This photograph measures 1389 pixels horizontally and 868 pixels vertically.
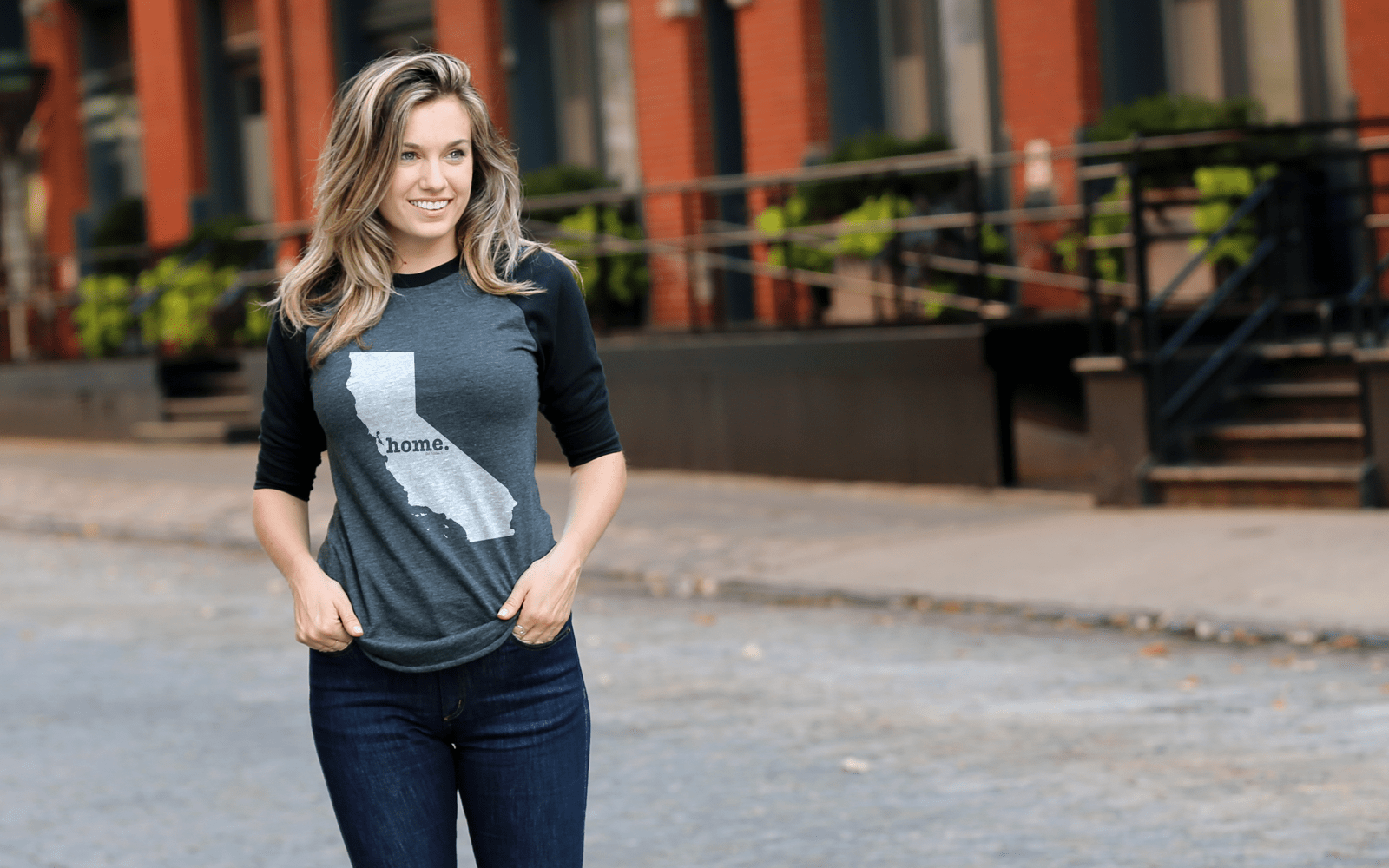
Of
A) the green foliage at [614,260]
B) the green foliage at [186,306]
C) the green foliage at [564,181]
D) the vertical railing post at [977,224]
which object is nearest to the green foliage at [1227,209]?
the vertical railing post at [977,224]

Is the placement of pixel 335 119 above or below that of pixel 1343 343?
above

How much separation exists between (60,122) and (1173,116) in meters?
19.3

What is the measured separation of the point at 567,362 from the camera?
10.3ft

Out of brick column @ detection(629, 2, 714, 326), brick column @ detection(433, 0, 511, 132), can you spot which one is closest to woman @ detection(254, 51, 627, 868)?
brick column @ detection(629, 2, 714, 326)

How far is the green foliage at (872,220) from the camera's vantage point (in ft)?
50.3

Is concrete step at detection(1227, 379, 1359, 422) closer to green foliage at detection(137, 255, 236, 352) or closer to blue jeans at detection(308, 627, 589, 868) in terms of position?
blue jeans at detection(308, 627, 589, 868)

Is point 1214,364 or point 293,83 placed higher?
point 293,83

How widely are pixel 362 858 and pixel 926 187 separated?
Result: 13.1 metres

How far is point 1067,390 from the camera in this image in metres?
15.3

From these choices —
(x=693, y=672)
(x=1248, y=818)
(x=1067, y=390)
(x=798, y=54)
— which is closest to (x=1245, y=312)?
(x=1067, y=390)

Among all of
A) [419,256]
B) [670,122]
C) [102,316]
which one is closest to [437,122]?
[419,256]

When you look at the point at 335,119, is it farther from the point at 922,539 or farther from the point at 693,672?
the point at 922,539

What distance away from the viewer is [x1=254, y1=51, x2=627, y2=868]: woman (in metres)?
3.02

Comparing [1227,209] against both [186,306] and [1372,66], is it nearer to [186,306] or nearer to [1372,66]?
[1372,66]
